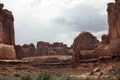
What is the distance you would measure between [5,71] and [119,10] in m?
26.9

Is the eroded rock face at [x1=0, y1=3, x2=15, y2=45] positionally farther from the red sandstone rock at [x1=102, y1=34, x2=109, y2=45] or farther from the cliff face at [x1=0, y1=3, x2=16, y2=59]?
the red sandstone rock at [x1=102, y1=34, x2=109, y2=45]

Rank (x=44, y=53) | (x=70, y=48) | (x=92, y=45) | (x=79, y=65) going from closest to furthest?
(x=79, y=65) → (x=92, y=45) → (x=44, y=53) → (x=70, y=48)

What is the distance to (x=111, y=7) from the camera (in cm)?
8488

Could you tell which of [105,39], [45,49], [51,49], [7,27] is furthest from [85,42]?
[7,27]

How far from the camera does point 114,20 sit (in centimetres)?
8269

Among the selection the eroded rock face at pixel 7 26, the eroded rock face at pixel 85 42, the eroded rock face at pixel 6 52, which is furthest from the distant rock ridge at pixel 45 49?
the eroded rock face at pixel 6 52

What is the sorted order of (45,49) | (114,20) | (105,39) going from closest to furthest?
(114,20)
(105,39)
(45,49)

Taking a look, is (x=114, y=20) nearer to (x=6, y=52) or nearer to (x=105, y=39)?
(x=105, y=39)

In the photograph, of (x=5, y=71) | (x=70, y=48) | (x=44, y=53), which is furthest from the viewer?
(x=70, y=48)

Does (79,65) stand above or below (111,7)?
below

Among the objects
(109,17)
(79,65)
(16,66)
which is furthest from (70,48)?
(16,66)

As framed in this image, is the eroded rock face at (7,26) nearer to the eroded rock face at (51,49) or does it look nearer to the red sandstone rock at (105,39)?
the red sandstone rock at (105,39)

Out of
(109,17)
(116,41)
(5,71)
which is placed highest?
(109,17)

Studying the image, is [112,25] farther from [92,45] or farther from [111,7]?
[92,45]
